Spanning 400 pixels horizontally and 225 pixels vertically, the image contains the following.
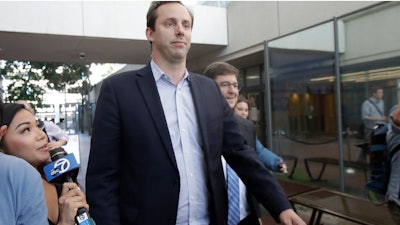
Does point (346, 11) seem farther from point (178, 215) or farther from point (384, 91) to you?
point (178, 215)

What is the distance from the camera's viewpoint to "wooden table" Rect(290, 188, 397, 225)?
295cm

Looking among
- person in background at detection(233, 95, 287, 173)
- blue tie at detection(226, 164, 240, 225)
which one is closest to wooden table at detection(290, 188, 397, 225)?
person in background at detection(233, 95, 287, 173)

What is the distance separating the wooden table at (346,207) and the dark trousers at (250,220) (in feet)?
3.64

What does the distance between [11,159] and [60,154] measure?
0.48 m

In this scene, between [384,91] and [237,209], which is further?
[384,91]

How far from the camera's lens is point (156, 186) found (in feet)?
4.83

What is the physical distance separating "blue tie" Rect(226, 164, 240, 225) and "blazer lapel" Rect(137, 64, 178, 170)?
826 mm

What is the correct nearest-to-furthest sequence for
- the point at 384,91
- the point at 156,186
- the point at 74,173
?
1. the point at 156,186
2. the point at 74,173
3. the point at 384,91

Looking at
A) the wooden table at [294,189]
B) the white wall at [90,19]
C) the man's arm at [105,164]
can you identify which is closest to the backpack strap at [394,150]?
the wooden table at [294,189]

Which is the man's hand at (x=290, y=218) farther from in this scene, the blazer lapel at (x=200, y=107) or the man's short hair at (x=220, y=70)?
the man's short hair at (x=220, y=70)

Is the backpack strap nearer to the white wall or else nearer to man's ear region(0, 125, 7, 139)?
man's ear region(0, 125, 7, 139)

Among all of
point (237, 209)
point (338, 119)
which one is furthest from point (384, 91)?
point (237, 209)

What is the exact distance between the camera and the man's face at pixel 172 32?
5.14 feet

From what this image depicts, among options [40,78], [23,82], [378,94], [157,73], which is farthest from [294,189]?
[40,78]
